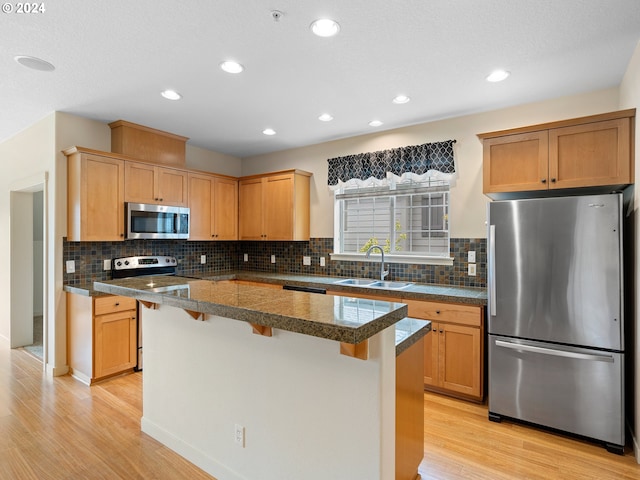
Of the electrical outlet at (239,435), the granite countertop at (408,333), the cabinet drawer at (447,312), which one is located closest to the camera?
the granite countertop at (408,333)

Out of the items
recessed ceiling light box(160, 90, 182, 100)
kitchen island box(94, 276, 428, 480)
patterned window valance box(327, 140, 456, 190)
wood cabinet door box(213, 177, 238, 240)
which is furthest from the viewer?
wood cabinet door box(213, 177, 238, 240)

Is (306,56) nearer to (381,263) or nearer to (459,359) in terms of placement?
(381,263)

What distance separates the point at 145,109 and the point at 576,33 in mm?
3584

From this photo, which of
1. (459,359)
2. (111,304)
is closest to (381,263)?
(459,359)

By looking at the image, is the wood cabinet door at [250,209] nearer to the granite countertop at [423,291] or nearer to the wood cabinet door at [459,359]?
the granite countertop at [423,291]

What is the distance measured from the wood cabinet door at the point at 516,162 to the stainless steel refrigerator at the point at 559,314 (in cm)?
29

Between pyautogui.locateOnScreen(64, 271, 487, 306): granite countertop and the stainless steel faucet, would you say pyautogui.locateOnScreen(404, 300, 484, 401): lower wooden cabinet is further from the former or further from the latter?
the stainless steel faucet

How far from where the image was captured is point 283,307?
57.9 inches

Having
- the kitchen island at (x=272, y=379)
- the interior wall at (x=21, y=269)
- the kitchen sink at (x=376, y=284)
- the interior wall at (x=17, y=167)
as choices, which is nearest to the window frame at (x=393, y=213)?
the kitchen sink at (x=376, y=284)

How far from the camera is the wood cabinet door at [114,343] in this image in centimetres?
338

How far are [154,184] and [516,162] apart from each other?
3.73 m

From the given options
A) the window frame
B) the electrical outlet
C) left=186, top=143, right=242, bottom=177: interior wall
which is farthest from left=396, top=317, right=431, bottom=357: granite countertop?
left=186, top=143, right=242, bottom=177: interior wall

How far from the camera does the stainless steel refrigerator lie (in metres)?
2.34

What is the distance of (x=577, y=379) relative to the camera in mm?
2441
